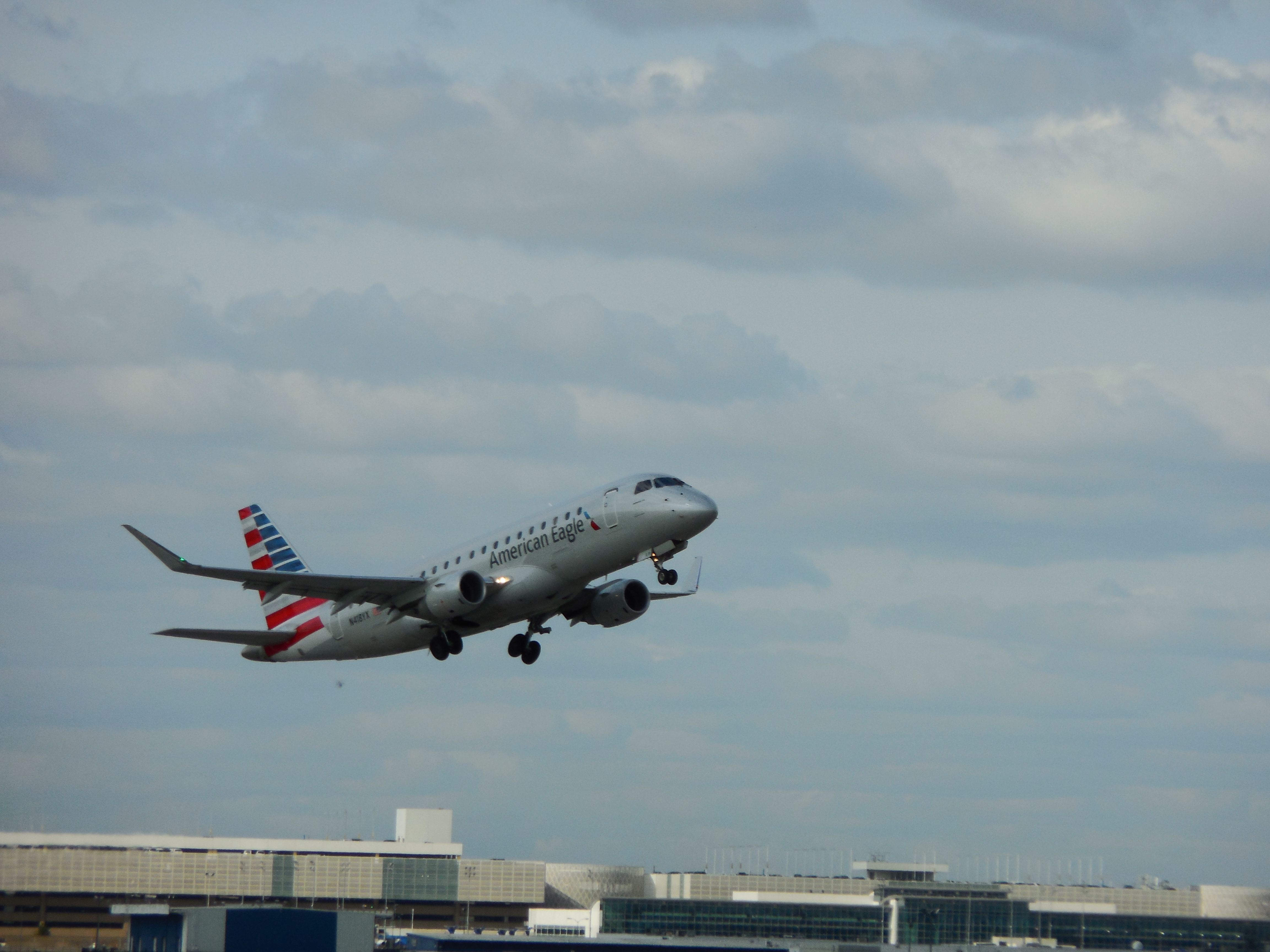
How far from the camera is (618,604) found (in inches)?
2549

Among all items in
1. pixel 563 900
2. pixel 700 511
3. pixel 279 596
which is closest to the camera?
pixel 700 511

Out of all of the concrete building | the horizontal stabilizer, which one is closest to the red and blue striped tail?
the horizontal stabilizer

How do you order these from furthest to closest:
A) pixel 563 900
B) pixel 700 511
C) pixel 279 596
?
1. pixel 563 900
2. pixel 279 596
3. pixel 700 511

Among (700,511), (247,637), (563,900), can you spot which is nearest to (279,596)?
(247,637)

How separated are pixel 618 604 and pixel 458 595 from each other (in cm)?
795

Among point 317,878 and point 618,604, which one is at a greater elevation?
point 618,604

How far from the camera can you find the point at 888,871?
11388cm

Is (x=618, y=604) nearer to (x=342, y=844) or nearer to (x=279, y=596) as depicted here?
(x=279, y=596)

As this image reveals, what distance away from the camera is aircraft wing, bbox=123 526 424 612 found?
2327 inches

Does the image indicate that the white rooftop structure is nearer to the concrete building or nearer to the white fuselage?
the concrete building

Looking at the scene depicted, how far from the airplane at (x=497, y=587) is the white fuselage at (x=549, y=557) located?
0.04m

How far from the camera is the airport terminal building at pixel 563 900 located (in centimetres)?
8500

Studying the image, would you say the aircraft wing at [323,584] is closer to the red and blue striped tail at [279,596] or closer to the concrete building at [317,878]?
the red and blue striped tail at [279,596]

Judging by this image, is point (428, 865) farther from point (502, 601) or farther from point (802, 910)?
point (502, 601)
